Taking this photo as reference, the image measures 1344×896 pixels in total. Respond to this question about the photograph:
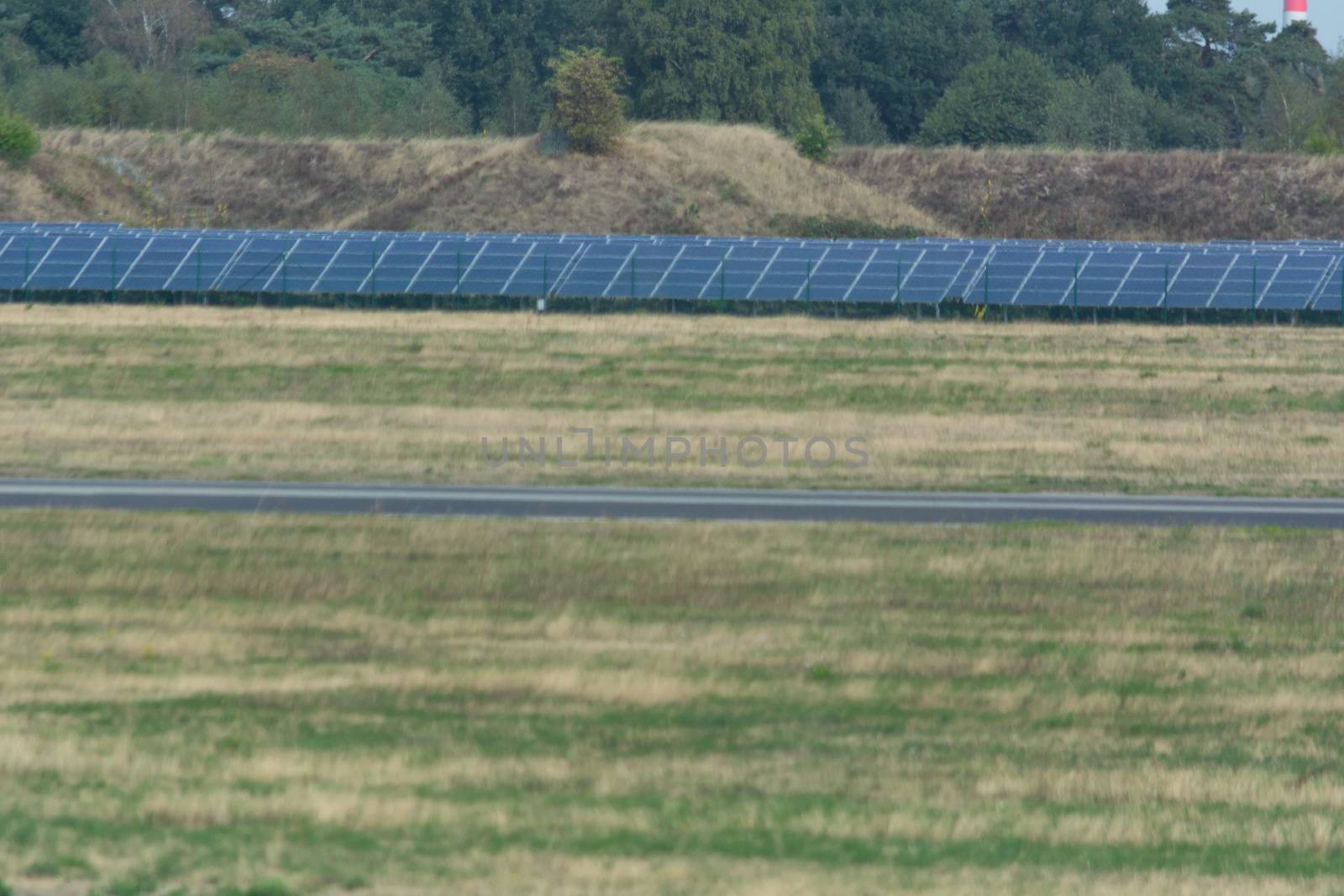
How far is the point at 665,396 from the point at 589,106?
44.0m

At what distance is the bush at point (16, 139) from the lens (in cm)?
7962

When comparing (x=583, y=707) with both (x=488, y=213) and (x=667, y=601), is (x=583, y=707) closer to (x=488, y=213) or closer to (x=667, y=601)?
(x=667, y=601)

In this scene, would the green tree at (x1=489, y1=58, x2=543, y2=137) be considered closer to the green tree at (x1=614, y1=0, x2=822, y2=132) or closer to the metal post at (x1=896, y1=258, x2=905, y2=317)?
the green tree at (x1=614, y1=0, x2=822, y2=132)

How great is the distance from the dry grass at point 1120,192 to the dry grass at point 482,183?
360 centimetres

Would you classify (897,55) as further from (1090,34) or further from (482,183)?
(482,183)

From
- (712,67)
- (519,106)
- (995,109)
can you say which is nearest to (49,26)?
(519,106)

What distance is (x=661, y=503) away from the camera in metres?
27.9

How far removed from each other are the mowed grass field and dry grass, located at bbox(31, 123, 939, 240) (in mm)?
24548

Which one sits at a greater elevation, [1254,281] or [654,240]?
[1254,281]

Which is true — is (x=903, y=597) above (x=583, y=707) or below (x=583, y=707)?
below

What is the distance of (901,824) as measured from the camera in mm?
11781

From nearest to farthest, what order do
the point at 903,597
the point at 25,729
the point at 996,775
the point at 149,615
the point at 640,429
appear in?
the point at 996,775 → the point at 25,729 → the point at 149,615 → the point at 903,597 → the point at 640,429

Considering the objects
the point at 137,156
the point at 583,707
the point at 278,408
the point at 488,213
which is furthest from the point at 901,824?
the point at 137,156

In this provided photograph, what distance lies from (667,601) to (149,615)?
5778 mm
